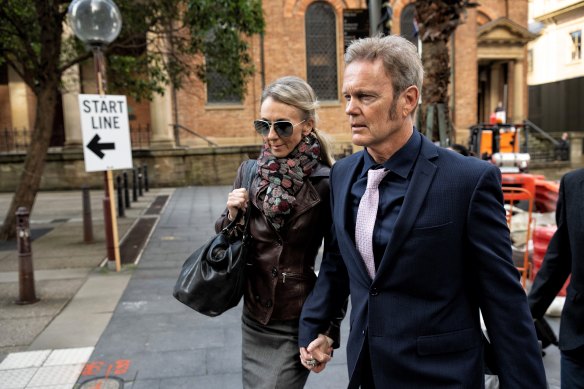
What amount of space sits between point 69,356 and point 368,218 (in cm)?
366

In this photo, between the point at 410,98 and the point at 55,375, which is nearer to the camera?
the point at 410,98

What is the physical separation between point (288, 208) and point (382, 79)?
0.76 m

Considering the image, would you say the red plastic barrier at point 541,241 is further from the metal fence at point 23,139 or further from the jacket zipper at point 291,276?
the metal fence at point 23,139

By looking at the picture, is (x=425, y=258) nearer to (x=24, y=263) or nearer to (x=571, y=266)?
(x=571, y=266)

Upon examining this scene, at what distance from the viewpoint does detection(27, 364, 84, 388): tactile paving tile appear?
3.99 m

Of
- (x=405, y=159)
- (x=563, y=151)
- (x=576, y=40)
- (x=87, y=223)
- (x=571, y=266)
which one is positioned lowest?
(x=87, y=223)

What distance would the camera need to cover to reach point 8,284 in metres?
6.90

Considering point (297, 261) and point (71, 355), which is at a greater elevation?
point (297, 261)

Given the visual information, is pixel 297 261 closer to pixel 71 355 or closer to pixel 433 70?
pixel 71 355

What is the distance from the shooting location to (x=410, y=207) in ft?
5.88

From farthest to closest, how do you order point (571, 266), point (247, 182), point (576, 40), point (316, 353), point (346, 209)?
1. point (576, 40)
2. point (571, 266)
3. point (247, 182)
4. point (316, 353)
5. point (346, 209)

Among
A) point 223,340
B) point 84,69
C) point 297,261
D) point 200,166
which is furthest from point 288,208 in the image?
point 84,69

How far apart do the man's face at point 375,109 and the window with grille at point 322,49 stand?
76.3ft

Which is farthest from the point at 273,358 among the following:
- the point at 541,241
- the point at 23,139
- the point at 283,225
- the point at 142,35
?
the point at 23,139
